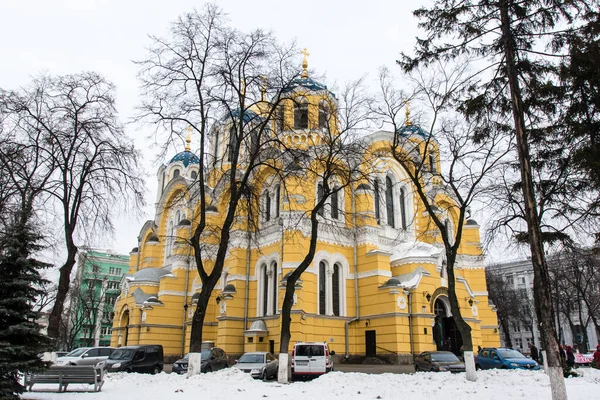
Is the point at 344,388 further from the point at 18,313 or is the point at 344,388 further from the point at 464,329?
the point at 18,313

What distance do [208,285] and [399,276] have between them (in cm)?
1391

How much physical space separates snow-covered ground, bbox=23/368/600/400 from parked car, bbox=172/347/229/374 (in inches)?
168

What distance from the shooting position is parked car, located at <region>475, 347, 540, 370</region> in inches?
739

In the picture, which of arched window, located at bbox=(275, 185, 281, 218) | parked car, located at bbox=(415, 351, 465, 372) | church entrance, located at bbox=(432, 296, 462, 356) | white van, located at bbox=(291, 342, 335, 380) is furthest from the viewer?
arched window, located at bbox=(275, 185, 281, 218)

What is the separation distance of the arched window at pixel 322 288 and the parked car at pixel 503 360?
25.3 ft

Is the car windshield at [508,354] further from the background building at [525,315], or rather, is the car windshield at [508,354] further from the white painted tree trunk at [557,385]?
the background building at [525,315]

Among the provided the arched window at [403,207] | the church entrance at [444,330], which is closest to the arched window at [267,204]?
the arched window at [403,207]

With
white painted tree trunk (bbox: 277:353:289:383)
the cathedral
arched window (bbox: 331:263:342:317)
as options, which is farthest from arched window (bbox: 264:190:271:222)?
white painted tree trunk (bbox: 277:353:289:383)

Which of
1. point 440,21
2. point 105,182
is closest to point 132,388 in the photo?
point 105,182

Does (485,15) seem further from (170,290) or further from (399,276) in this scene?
(170,290)

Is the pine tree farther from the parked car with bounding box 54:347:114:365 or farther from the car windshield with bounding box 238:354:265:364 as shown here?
the parked car with bounding box 54:347:114:365

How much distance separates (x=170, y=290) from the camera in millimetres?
29516

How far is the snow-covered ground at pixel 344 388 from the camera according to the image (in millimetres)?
11273

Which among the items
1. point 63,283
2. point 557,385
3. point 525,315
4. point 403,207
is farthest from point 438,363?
point 525,315
